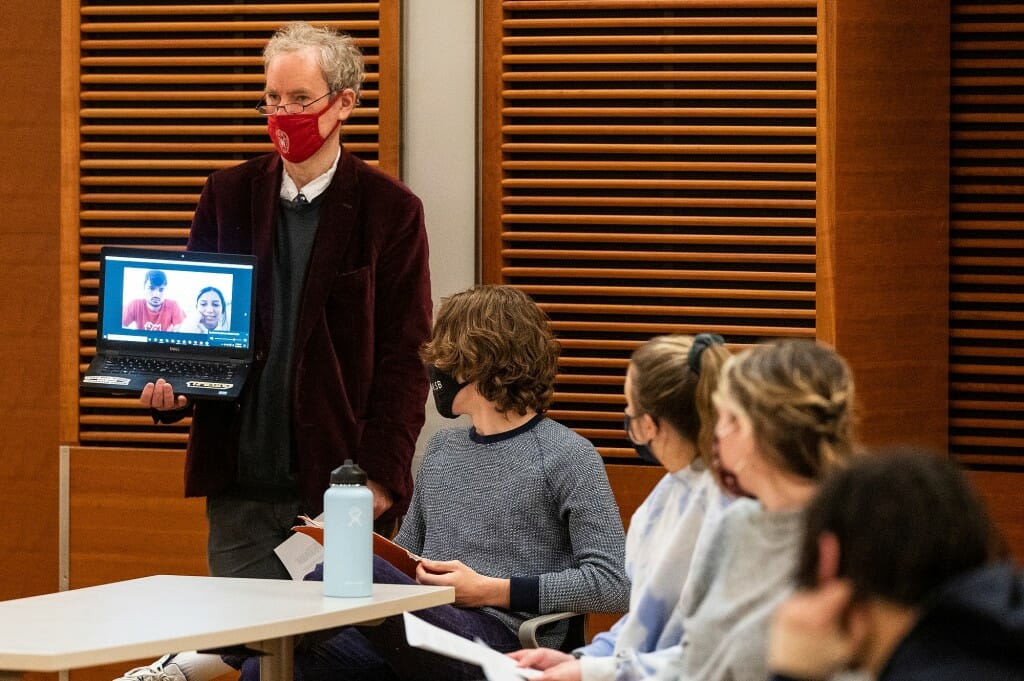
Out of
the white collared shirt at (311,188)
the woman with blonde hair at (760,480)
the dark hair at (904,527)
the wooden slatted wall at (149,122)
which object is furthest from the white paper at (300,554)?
the dark hair at (904,527)

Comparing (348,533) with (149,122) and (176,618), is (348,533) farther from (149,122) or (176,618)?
(149,122)

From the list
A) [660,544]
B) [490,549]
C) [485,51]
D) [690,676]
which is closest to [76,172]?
[485,51]

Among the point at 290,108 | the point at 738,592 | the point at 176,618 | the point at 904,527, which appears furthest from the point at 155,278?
the point at 904,527

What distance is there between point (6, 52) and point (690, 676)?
141 inches

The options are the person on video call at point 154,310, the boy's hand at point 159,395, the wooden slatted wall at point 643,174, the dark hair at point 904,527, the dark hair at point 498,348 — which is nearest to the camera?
the dark hair at point 904,527

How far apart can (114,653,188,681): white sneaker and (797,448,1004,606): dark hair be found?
2.37 metres

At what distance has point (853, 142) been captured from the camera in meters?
3.98

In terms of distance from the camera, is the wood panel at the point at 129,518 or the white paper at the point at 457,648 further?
the wood panel at the point at 129,518

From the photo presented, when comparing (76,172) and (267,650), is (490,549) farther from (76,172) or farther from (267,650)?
(76,172)

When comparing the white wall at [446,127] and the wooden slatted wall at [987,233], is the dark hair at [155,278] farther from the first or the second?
the wooden slatted wall at [987,233]

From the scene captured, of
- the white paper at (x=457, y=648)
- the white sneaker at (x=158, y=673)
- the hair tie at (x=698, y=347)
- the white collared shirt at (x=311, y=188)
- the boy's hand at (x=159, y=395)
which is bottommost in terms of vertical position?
the white sneaker at (x=158, y=673)

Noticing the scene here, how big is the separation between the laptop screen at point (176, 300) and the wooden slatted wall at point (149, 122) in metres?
0.93

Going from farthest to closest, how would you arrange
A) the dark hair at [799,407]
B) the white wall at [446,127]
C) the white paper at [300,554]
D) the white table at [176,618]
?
the white wall at [446,127]
the white paper at [300,554]
the white table at [176,618]
the dark hair at [799,407]

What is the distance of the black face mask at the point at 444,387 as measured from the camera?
325cm
